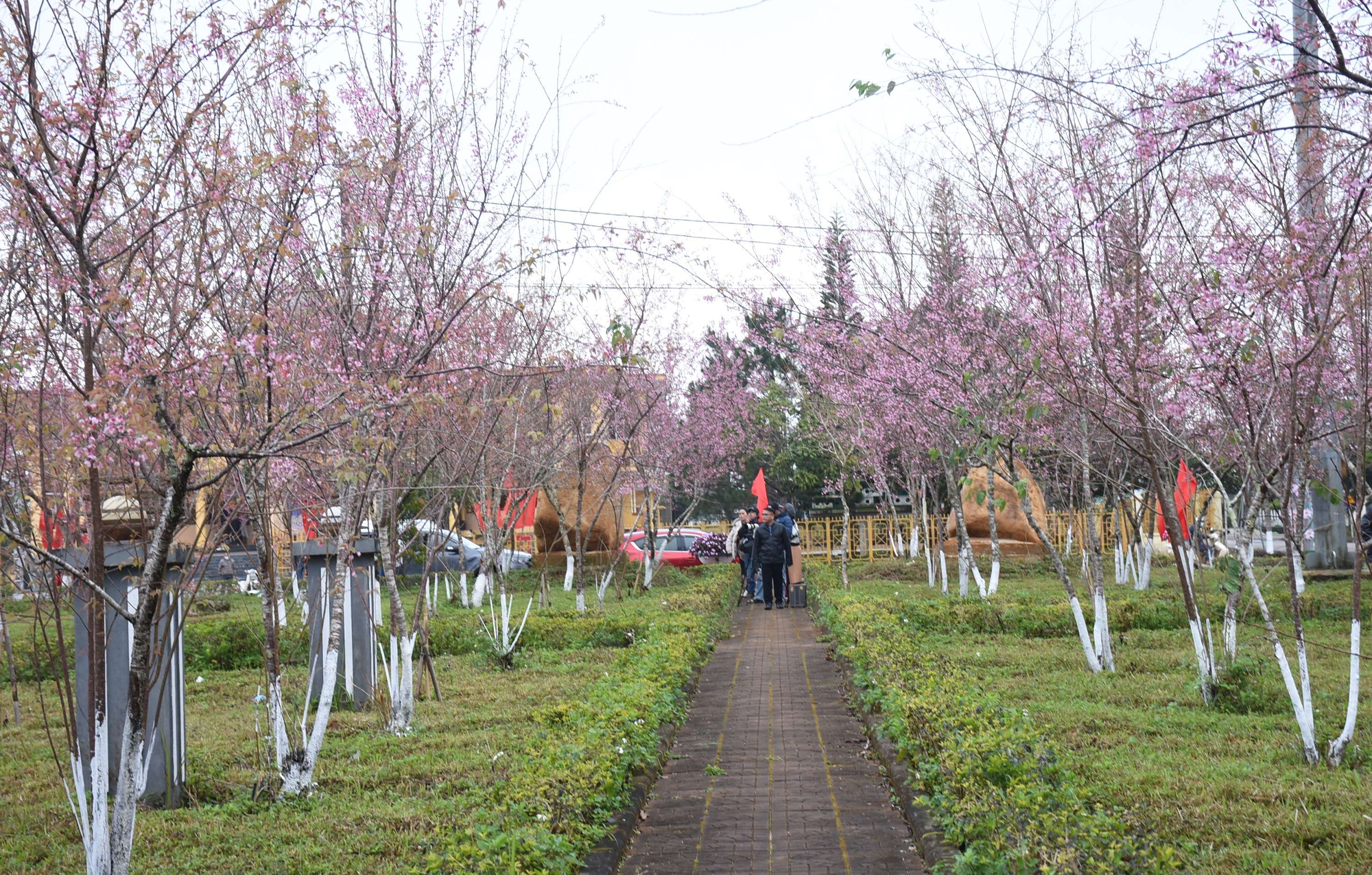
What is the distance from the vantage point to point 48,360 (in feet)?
15.8

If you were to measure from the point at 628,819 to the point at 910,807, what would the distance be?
1371mm

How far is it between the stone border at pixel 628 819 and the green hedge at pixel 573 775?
53mm

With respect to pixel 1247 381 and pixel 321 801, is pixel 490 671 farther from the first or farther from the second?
pixel 1247 381

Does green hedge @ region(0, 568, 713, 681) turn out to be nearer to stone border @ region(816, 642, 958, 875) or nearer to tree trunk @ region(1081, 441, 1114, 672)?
tree trunk @ region(1081, 441, 1114, 672)

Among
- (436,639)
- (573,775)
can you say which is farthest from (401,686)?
(436,639)

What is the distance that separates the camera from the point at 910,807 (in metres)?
5.66

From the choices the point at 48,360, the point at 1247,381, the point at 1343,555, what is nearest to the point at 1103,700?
the point at 1247,381

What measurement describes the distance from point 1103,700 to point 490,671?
603 cm

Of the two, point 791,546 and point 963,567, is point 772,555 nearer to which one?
point 791,546

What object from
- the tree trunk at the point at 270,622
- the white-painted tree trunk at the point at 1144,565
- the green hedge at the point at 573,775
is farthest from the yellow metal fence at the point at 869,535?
the tree trunk at the point at 270,622

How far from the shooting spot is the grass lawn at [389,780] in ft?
16.9

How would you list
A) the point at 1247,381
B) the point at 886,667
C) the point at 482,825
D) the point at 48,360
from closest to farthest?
the point at 482,825 → the point at 48,360 → the point at 1247,381 → the point at 886,667

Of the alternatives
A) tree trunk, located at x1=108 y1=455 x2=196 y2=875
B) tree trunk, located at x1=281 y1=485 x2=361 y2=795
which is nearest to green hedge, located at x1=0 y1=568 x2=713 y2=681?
tree trunk, located at x1=281 y1=485 x2=361 y2=795

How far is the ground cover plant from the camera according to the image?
4393mm
